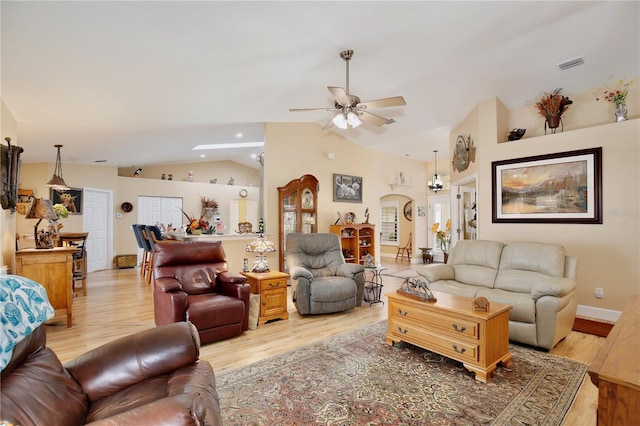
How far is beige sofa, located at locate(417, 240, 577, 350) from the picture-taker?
2832 mm

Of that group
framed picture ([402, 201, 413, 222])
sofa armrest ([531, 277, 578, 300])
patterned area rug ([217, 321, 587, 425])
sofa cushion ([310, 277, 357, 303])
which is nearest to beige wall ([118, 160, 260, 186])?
framed picture ([402, 201, 413, 222])

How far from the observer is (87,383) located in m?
1.40

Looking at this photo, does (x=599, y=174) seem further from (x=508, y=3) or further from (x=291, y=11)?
(x=291, y=11)

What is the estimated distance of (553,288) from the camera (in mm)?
2791

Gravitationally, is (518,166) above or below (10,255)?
above

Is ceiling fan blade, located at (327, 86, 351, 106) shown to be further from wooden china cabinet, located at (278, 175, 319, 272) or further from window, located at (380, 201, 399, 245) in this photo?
window, located at (380, 201, 399, 245)

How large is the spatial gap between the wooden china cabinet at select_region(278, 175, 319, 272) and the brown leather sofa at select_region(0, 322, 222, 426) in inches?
162

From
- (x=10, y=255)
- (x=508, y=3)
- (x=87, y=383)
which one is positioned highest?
(x=508, y=3)

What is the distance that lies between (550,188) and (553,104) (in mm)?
1149

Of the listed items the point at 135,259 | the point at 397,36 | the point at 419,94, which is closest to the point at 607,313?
the point at 419,94

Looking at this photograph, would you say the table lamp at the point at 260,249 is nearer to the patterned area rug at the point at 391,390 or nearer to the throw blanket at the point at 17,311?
the patterned area rug at the point at 391,390

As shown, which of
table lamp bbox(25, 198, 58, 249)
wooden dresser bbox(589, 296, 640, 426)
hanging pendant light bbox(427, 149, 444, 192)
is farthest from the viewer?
hanging pendant light bbox(427, 149, 444, 192)

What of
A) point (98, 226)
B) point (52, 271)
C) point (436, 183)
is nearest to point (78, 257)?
point (52, 271)

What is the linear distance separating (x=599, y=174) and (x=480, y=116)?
1743mm
